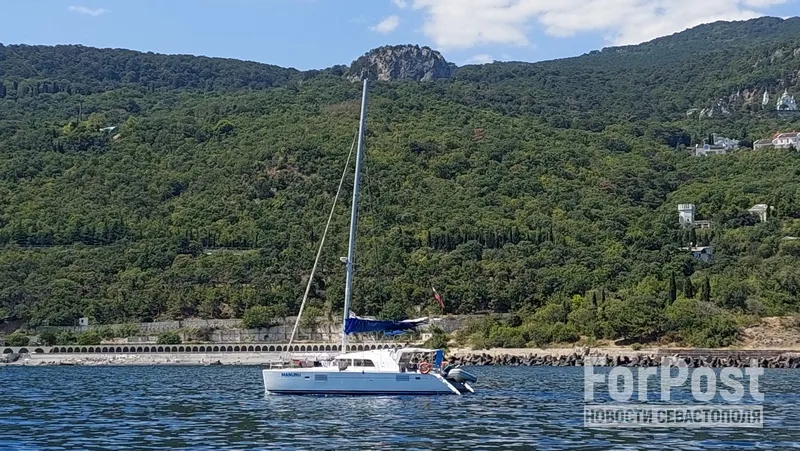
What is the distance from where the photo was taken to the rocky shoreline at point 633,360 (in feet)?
267

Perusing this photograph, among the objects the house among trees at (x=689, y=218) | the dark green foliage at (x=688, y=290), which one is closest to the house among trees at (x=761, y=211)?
the house among trees at (x=689, y=218)

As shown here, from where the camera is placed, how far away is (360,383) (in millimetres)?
46625

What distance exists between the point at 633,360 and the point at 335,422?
50231 millimetres

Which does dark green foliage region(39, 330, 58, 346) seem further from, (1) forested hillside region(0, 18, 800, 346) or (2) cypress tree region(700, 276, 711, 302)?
(2) cypress tree region(700, 276, 711, 302)

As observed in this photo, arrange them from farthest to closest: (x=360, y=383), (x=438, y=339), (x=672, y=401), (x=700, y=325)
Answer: (x=438, y=339) → (x=700, y=325) → (x=360, y=383) → (x=672, y=401)

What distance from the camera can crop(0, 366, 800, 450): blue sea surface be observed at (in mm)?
32719

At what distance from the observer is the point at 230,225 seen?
457ft

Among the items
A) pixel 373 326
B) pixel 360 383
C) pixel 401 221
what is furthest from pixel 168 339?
pixel 360 383

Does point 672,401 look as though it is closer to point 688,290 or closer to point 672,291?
point 672,291

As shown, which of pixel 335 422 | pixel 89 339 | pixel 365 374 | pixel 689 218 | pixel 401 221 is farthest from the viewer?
pixel 689 218

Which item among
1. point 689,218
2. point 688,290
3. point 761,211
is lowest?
point 688,290

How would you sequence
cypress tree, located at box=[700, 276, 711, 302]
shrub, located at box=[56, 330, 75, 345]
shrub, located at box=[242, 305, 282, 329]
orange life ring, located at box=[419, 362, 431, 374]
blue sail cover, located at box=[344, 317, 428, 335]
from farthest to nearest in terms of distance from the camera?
shrub, located at box=[242, 305, 282, 329] → shrub, located at box=[56, 330, 75, 345] → cypress tree, located at box=[700, 276, 711, 302] → blue sail cover, located at box=[344, 317, 428, 335] → orange life ring, located at box=[419, 362, 431, 374]

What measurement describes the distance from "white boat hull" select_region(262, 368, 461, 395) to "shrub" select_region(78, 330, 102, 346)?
66.6 metres

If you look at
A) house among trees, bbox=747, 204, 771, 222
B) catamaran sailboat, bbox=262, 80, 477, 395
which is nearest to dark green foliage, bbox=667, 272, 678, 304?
house among trees, bbox=747, 204, 771, 222
